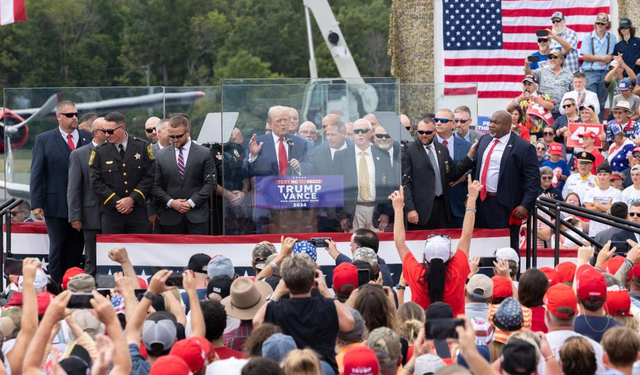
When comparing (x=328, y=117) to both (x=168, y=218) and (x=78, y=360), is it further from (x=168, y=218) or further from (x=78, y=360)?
(x=78, y=360)

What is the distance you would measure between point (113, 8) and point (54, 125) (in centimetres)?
6887

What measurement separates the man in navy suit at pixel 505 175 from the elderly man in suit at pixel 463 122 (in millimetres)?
646

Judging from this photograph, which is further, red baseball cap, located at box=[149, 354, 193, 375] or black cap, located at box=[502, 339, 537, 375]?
black cap, located at box=[502, 339, 537, 375]

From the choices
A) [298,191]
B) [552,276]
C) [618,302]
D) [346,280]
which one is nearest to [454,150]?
[298,191]

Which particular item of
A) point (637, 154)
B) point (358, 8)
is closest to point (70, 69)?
point (358, 8)

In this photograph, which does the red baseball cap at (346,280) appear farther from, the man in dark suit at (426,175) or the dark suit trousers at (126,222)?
the dark suit trousers at (126,222)

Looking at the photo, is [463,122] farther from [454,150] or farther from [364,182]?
[364,182]

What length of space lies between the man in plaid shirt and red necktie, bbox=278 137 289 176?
9845mm

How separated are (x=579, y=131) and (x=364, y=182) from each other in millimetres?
6264

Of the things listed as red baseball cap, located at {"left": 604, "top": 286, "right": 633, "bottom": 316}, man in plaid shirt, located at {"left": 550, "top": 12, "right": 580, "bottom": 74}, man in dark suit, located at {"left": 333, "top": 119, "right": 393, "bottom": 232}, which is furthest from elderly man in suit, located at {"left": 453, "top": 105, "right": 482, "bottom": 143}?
man in plaid shirt, located at {"left": 550, "top": 12, "right": 580, "bottom": 74}

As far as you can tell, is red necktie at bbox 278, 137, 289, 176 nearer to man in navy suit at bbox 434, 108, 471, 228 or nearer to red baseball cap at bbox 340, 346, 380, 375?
man in navy suit at bbox 434, 108, 471, 228

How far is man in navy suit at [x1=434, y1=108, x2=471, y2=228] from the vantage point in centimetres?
1275

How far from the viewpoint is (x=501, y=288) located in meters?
8.63

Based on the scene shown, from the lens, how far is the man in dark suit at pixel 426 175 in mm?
12477
